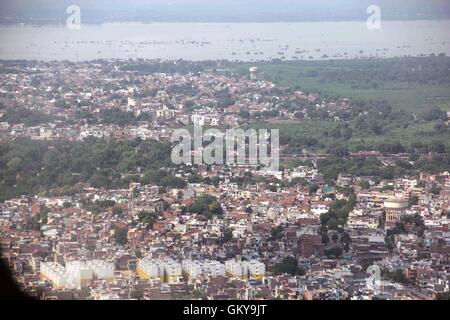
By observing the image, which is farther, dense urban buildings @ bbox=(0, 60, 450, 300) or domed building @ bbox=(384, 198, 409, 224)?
domed building @ bbox=(384, 198, 409, 224)

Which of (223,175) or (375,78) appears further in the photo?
(375,78)

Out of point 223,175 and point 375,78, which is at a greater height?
point 375,78

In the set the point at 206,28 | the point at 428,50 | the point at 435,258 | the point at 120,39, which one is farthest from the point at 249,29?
the point at 435,258

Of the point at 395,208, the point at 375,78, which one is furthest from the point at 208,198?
the point at 375,78

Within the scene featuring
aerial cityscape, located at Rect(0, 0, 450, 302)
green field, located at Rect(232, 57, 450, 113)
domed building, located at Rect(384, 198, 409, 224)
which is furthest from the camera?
green field, located at Rect(232, 57, 450, 113)

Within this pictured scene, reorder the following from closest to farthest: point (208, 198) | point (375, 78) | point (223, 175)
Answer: point (208, 198) → point (223, 175) → point (375, 78)

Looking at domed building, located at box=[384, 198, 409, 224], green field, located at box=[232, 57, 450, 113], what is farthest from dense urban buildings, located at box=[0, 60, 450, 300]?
green field, located at box=[232, 57, 450, 113]

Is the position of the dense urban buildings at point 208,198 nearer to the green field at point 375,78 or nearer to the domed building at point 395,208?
the domed building at point 395,208

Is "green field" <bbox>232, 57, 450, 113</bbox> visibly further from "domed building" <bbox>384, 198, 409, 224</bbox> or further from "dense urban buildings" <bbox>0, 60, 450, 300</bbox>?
"domed building" <bbox>384, 198, 409, 224</bbox>

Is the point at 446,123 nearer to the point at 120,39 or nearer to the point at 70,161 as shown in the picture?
the point at 70,161

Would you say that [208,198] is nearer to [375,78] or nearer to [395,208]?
[395,208]
